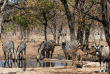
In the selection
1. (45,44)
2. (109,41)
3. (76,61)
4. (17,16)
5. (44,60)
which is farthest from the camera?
(17,16)

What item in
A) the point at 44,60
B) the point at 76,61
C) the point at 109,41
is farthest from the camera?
the point at 44,60

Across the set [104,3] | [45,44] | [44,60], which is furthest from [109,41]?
[45,44]

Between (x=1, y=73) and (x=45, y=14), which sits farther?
(x=45, y=14)

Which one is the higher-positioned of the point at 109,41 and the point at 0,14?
the point at 0,14

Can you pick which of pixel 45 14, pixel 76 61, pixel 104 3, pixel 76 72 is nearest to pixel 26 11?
pixel 45 14

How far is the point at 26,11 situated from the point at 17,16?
1744 millimetres

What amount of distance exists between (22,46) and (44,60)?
2.80m

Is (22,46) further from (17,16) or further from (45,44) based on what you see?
(17,16)

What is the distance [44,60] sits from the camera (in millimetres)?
25781

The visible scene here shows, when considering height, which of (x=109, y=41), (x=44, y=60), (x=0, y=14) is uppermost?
(x=0, y=14)

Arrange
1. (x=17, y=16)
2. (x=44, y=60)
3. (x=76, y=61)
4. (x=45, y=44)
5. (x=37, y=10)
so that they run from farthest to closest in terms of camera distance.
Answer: (x=37, y=10)
(x=17, y=16)
(x=45, y=44)
(x=44, y=60)
(x=76, y=61)

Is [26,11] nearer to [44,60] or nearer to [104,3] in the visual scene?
[44,60]

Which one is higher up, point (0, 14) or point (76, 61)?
point (0, 14)

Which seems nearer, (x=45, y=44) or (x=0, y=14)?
(x=0, y=14)
